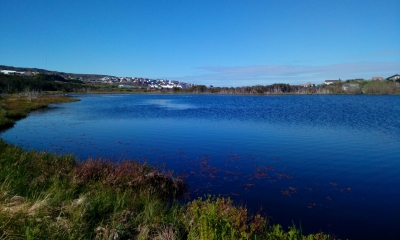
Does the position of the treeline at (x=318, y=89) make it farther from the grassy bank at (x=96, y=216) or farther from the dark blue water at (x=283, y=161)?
the grassy bank at (x=96, y=216)

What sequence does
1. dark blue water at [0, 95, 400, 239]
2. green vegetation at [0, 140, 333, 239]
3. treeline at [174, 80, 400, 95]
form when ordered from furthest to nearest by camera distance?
treeline at [174, 80, 400, 95] < dark blue water at [0, 95, 400, 239] < green vegetation at [0, 140, 333, 239]

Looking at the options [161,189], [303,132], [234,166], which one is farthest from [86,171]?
[303,132]

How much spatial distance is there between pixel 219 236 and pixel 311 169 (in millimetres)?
10443

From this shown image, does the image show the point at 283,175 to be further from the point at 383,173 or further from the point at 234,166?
the point at 383,173

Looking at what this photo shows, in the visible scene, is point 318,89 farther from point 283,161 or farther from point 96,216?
point 96,216

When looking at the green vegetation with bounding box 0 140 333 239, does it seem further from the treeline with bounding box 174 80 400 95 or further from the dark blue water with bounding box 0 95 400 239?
the treeline with bounding box 174 80 400 95

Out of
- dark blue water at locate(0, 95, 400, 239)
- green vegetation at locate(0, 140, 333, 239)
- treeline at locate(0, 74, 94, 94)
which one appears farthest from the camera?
treeline at locate(0, 74, 94, 94)

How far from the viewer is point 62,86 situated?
13488 cm

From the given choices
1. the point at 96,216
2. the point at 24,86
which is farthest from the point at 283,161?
the point at 24,86

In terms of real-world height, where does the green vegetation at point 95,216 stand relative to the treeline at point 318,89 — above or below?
below

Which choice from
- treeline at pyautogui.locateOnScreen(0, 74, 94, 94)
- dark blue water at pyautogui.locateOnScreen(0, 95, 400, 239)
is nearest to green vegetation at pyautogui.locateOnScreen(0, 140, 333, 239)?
dark blue water at pyautogui.locateOnScreen(0, 95, 400, 239)

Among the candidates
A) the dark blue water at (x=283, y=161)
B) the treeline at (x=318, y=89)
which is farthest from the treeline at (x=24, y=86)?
the dark blue water at (x=283, y=161)

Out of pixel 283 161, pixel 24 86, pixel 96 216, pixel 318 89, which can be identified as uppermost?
pixel 318 89

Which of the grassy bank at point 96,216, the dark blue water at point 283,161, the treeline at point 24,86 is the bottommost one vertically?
the dark blue water at point 283,161
